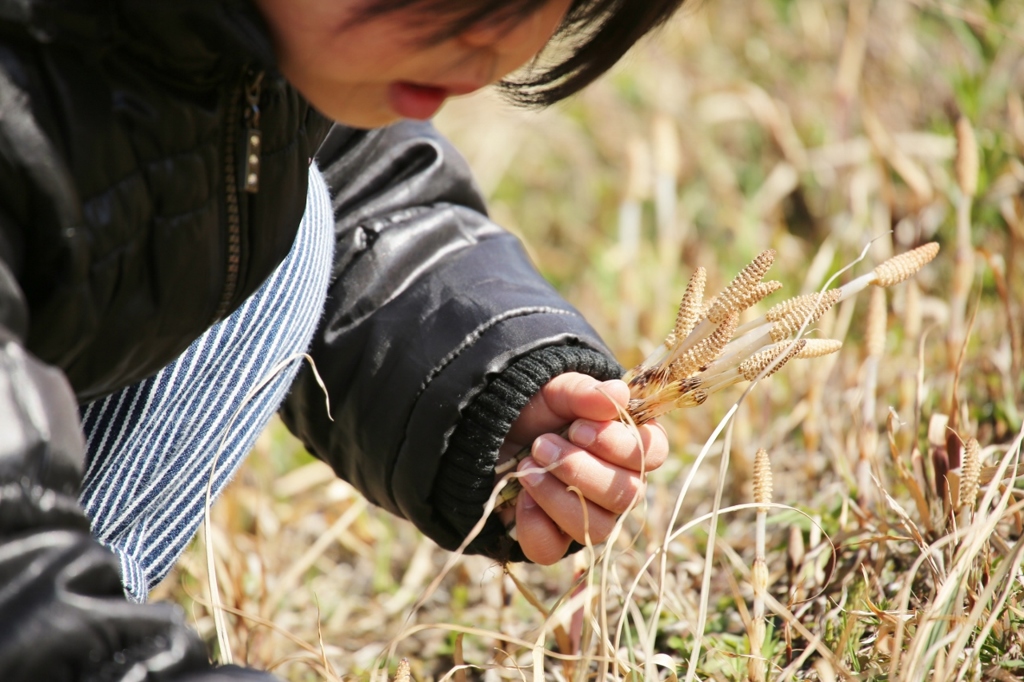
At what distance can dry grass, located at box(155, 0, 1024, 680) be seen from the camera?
91cm

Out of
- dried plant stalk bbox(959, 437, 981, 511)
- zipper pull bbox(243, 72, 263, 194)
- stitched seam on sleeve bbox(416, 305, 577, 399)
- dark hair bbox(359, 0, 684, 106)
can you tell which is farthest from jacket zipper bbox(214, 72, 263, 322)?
dried plant stalk bbox(959, 437, 981, 511)

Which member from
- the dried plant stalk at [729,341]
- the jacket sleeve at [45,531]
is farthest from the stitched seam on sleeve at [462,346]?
the jacket sleeve at [45,531]

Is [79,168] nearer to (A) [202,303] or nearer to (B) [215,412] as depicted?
(A) [202,303]

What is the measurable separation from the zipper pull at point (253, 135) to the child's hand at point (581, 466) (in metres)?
0.34

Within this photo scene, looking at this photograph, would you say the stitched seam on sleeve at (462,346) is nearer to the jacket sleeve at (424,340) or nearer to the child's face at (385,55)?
the jacket sleeve at (424,340)

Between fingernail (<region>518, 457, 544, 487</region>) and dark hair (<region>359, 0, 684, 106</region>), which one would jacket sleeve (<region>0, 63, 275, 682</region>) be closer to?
dark hair (<region>359, 0, 684, 106</region>)

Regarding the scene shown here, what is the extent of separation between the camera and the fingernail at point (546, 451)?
90cm

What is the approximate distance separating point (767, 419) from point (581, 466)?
0.69m

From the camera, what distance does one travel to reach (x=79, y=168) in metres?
0.64

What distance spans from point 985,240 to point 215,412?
1.37 m

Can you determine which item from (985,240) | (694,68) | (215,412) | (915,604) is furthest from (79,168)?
(694,68)

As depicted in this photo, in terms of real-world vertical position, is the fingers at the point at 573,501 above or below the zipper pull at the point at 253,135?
below

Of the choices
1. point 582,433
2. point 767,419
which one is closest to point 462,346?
point 582,433

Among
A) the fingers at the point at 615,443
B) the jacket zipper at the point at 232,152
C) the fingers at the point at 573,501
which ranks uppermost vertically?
the jacket zipper at the point at 232,152
